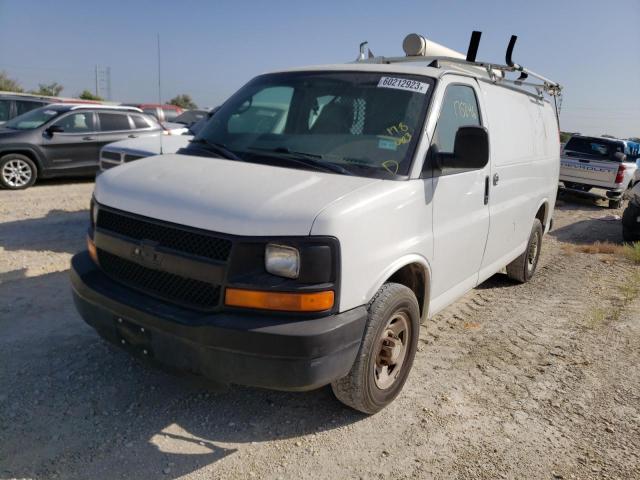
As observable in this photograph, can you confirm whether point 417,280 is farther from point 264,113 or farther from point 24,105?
point 24,105

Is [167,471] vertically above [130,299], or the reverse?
[130,299]

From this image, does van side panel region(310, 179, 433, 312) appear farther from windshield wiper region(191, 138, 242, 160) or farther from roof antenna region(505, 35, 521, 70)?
roof antenna region(505, 35, 521, 70)

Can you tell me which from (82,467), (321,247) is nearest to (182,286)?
(321,247)

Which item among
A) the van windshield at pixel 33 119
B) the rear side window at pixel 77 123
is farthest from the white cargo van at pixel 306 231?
the van windshield at pixel 33 119

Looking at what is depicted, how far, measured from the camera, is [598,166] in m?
14.0

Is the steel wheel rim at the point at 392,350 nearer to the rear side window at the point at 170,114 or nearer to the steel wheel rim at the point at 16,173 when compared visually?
the steel wheel rim at the point at 16,173

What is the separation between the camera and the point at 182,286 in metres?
2.93

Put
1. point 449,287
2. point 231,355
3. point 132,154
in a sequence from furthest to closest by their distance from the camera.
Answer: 1. point 132,154
2. point 449,287
3. point 231,355

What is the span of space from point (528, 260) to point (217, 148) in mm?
4192

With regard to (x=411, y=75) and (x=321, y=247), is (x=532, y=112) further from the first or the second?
(x=321, y=247)

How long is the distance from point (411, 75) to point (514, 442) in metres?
2.48

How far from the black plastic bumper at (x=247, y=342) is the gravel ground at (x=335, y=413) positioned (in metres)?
0.40

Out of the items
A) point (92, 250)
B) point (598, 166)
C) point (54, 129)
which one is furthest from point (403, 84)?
point (598, 166)

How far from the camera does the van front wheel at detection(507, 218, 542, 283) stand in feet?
20.5
